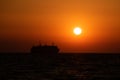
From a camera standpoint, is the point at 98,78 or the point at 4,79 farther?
the point at 98,78

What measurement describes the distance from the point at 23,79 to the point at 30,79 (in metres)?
1.06

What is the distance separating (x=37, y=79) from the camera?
5459 cm

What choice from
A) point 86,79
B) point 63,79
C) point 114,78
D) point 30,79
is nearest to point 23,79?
point 30,79

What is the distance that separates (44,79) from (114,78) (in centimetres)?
1126

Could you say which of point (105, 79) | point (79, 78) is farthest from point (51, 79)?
point (105, 79)

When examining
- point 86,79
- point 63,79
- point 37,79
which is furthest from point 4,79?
point 86,79

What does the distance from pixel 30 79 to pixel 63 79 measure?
5051 mm

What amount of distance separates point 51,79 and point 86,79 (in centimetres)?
538

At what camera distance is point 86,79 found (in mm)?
55375

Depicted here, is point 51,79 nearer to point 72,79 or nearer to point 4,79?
point 72,79

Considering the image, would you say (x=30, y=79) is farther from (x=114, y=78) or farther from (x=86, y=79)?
(x=114, y=78)

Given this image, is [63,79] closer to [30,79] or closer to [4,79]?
[30,79]

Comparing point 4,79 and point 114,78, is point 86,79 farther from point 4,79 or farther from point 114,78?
point 4,79

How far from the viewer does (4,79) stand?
2130 inches
